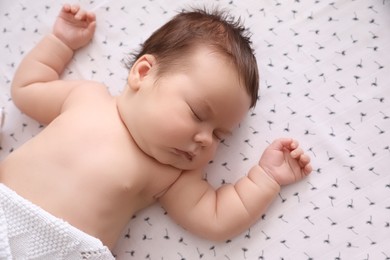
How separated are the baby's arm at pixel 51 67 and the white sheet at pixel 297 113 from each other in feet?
0.14

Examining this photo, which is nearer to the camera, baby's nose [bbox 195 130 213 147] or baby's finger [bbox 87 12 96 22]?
baby's nose [bbox 195 130 213 147]

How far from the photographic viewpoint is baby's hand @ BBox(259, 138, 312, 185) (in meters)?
1.42

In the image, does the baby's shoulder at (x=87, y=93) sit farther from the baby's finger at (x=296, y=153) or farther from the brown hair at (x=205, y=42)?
the baby's finger at (x=296, y=153)

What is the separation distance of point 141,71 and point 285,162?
17.2 inches

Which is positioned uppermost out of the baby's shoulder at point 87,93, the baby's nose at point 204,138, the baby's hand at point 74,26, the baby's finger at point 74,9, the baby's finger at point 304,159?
the baby's finger at point 74,9

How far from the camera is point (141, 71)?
140cm

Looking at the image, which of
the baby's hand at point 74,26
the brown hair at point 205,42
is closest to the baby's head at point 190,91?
the brown hair at point 205,42

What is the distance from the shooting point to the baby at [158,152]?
4.36ft

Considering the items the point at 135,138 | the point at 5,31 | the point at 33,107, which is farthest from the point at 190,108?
the point at 5,31

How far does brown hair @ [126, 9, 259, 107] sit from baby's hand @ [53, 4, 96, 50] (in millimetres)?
265

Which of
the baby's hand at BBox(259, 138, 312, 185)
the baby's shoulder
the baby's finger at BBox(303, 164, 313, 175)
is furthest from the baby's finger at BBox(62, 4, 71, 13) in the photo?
the baby's finger at BBox(303, 164, 313, 175)

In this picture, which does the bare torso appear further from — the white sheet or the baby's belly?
the white sheet

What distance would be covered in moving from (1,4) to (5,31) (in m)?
0.09

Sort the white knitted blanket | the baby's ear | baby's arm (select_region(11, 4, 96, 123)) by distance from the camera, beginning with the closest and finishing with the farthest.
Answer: the white knitted blanket, the baby's ear, baby's arm (select_region(11, 4, 96, 123))
